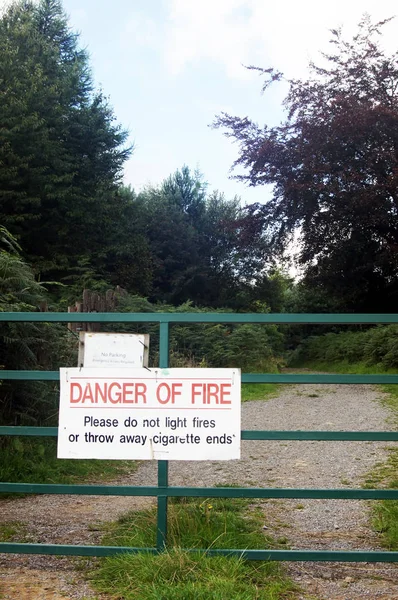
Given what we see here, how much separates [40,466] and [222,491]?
2.64m

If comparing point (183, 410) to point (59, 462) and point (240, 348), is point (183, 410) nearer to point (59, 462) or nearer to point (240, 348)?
point (59, 462)

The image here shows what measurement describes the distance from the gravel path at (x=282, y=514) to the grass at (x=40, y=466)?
0.21 m

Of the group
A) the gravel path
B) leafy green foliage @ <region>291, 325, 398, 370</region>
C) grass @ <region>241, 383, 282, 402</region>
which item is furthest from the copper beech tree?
the gravel path

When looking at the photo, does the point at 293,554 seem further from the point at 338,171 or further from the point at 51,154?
the point at 51,154

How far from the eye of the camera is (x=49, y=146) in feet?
78.5

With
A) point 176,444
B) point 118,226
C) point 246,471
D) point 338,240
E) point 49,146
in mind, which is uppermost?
point 49,146

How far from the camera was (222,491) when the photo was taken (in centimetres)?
A: 350

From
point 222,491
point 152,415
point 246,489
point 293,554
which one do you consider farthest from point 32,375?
point 293,554

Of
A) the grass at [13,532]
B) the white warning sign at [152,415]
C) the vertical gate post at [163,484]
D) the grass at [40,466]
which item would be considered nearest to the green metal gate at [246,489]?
the vertical gate post at [163,484]

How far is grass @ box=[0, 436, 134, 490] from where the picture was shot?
5.38 metres

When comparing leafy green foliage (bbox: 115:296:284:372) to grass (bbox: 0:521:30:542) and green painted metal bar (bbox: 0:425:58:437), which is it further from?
green painted metal bar (bbox: 0:425:58:437)

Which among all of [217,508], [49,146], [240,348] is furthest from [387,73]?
[217,508]

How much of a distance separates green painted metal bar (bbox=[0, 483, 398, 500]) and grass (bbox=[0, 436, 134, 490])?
1869 mm

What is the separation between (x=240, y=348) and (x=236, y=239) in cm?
547
